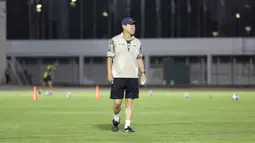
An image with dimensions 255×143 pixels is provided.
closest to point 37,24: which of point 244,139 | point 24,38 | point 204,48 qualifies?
point 24,38

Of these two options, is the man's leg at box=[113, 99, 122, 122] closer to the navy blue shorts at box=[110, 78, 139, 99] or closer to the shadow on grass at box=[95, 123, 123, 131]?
the navy blue shorts at box=[110, 78, 139, 99]

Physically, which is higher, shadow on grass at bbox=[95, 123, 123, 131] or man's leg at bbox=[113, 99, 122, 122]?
man's leg at bbox=[113, 99, 122, 122]

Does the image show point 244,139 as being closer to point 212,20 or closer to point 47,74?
point 47,74

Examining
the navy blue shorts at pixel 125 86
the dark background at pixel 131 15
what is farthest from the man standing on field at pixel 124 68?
the dark background at pixel 131 15

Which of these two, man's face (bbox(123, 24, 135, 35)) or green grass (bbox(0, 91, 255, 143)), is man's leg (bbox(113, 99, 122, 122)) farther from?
man's face (bbox(123, 24, 135, 35))

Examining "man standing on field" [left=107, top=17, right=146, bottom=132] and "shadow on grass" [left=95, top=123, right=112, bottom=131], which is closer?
"man standing on field" [left=107, top=17, right=146, bottom=132]

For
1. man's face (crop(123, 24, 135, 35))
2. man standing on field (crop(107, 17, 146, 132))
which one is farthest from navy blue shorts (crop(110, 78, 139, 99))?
man's face (crop(123, 24, 135, 35))

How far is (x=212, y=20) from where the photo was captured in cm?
7444

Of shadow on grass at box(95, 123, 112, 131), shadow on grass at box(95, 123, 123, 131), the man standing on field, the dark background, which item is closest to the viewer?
the man standing on field

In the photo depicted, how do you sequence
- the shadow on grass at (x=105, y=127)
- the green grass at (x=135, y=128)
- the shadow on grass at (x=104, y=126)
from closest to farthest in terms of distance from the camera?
1. the green grass at (x=135, y=128)
2. the shadow on grass at (x=105, y=127)
3. the shadow on grass at (x=104, y=126)

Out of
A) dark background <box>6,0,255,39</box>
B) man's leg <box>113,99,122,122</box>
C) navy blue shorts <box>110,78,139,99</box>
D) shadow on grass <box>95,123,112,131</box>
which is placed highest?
dark background <box>6,0,255,39</box>

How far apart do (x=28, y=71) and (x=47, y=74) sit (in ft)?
35.7

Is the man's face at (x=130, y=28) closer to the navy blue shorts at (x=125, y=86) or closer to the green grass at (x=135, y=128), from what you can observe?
the navy blue shorts at (x=125, y=86)

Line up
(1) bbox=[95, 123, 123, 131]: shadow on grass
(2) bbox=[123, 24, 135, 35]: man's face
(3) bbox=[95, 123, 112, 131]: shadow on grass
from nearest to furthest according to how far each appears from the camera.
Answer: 1. (2) bbox=[123, 24, 135, 35]: man's face
2. (1) bbox=[95, 123, 123, 131]: shadow on grass
3. (3) bbox=[95, 123, 112, 131]: shadow on grass
